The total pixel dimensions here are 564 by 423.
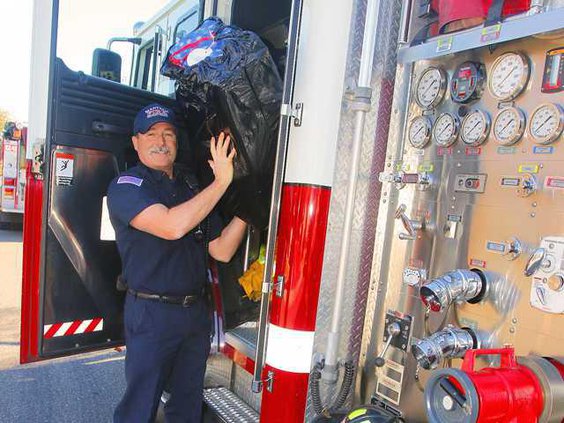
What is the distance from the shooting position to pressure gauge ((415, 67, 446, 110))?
5.94 feet

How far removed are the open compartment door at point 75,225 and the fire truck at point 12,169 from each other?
776 cm

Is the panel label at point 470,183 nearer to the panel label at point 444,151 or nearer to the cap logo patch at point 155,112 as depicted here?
the panel label at point 444,151

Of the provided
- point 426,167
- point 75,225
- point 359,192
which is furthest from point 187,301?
point 426,167

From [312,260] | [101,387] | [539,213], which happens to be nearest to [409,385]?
[312,260]

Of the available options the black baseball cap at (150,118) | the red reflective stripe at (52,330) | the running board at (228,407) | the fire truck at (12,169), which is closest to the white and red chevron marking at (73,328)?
the red reflective stripe at (52,330)

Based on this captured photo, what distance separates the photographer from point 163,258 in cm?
239

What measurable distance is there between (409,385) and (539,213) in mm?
849

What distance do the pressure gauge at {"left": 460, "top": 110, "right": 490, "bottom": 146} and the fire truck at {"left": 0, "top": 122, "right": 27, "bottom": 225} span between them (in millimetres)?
9474

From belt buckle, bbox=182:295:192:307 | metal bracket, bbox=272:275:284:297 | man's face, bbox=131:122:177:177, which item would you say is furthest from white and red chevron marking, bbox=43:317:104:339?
metal bracket, bbox=272:275:284:297

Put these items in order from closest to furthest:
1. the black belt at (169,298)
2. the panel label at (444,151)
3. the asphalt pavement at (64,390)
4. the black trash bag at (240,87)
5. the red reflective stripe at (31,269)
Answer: the panel label at (444,151) → the black trash bag at (240,87) → the red reflective stripe at (31,269) → the black belt at (169,298) → the asphalt pavement at (64,390)

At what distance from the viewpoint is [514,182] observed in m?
1.57

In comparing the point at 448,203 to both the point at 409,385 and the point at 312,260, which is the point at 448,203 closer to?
the point at 312,260

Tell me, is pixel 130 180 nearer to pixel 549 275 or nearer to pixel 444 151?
pixel 444 151

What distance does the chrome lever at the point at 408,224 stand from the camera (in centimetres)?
183
